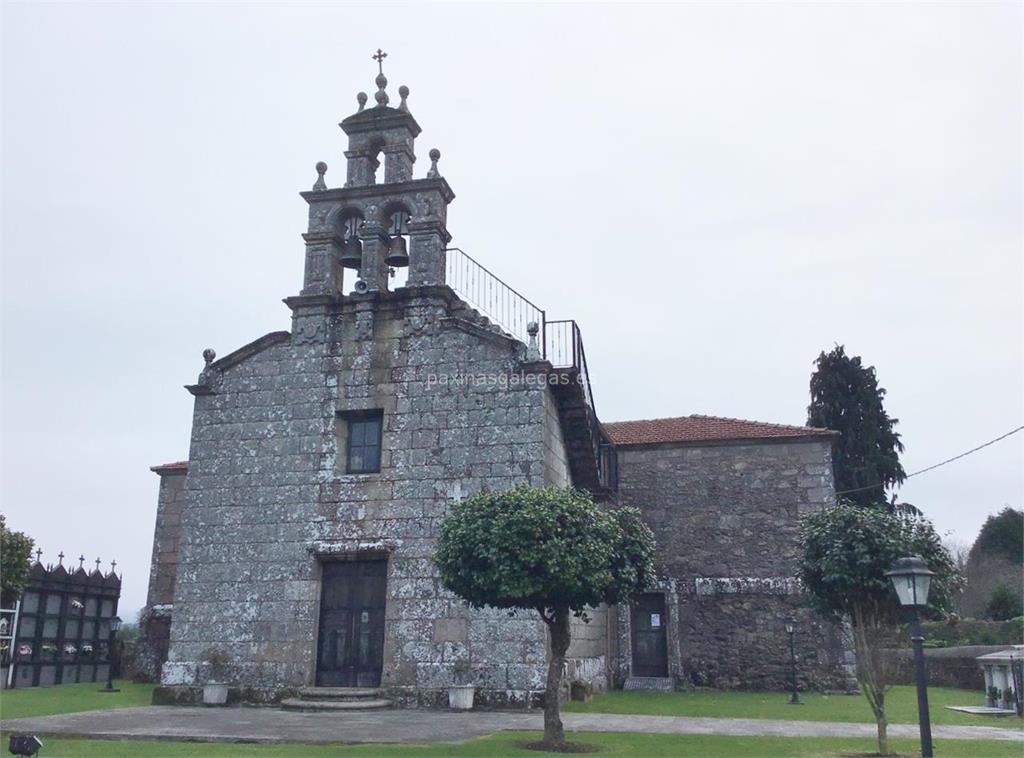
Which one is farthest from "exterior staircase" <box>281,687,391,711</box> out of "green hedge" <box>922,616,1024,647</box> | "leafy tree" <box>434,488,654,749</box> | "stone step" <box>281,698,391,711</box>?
"green hedge" <box>922,616,1024,647</box>

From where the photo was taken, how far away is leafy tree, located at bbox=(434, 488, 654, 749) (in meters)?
9.78

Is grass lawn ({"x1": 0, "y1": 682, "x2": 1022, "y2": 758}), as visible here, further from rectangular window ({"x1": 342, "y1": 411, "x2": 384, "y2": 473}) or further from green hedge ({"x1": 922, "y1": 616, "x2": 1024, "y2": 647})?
green hedge ({"x1": 922, "y1": 616, "x2": 1024, "y2": 647})

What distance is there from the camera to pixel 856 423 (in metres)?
31.5

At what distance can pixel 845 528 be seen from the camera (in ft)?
34.5

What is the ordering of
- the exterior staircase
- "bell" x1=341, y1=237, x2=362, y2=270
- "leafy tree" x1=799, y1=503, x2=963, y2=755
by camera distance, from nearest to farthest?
"leafy tree" x1=799, y1=503, x2=963, y2=755 → the exterior staircase → "bell" x1=341, y1=237, x2=362, y2=270

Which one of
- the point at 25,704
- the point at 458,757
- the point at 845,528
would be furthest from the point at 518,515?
the point at 25,704

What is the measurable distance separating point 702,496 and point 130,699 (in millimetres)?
12761

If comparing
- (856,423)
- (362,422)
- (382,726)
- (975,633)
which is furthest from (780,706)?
(856,423)

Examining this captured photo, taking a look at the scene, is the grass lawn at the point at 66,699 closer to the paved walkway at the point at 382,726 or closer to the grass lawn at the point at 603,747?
the grass lawn at the point at 603,747

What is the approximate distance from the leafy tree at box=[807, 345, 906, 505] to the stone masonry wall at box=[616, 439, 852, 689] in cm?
1143

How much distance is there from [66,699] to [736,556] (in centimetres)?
1404

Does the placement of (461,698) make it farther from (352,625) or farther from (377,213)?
(377,213)

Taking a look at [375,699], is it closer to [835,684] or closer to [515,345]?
[515,345]

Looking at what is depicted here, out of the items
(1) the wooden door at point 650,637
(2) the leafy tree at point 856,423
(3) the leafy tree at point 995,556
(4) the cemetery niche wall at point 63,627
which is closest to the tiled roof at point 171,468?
(4) the cemetery niche wall at point 63,627
